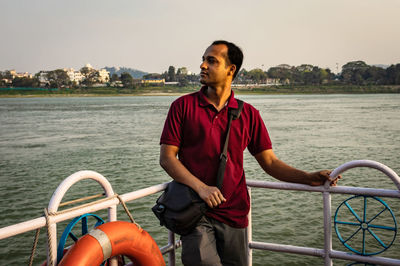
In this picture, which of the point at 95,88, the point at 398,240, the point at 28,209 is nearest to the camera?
the point at 398,240

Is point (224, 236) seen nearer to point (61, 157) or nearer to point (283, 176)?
point (283, 176)

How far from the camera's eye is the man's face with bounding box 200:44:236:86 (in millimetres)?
2406

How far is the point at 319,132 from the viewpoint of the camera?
2741 cm

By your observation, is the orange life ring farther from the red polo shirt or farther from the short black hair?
the short black hair

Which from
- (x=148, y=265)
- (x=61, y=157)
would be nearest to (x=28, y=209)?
(x=61, y=157)

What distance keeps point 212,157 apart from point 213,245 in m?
0.48

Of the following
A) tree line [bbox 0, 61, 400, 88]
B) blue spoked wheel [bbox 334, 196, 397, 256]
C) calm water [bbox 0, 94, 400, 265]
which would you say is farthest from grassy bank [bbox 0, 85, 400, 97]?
blue spoked wheel [bbox 334, 196, 397, 256]

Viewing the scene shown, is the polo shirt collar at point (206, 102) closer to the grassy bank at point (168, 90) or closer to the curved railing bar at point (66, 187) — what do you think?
the curved railing bar at point (66, 187)

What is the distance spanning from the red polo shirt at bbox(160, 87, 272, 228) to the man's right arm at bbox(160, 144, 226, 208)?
0.06 m

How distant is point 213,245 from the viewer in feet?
7.57

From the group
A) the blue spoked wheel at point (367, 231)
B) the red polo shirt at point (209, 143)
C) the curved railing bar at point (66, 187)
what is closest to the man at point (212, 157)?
the red polo shirt at point (209, 143)

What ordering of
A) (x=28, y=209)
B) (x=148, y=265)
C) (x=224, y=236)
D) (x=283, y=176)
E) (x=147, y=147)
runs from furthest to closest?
(x=147, y=147), (x=28, y=209), (x=283, y=176), (x=224, y=236), (x=148, y=265)

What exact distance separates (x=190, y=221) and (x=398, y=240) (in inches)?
271

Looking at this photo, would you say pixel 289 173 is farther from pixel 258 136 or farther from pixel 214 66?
pixel 214 66
